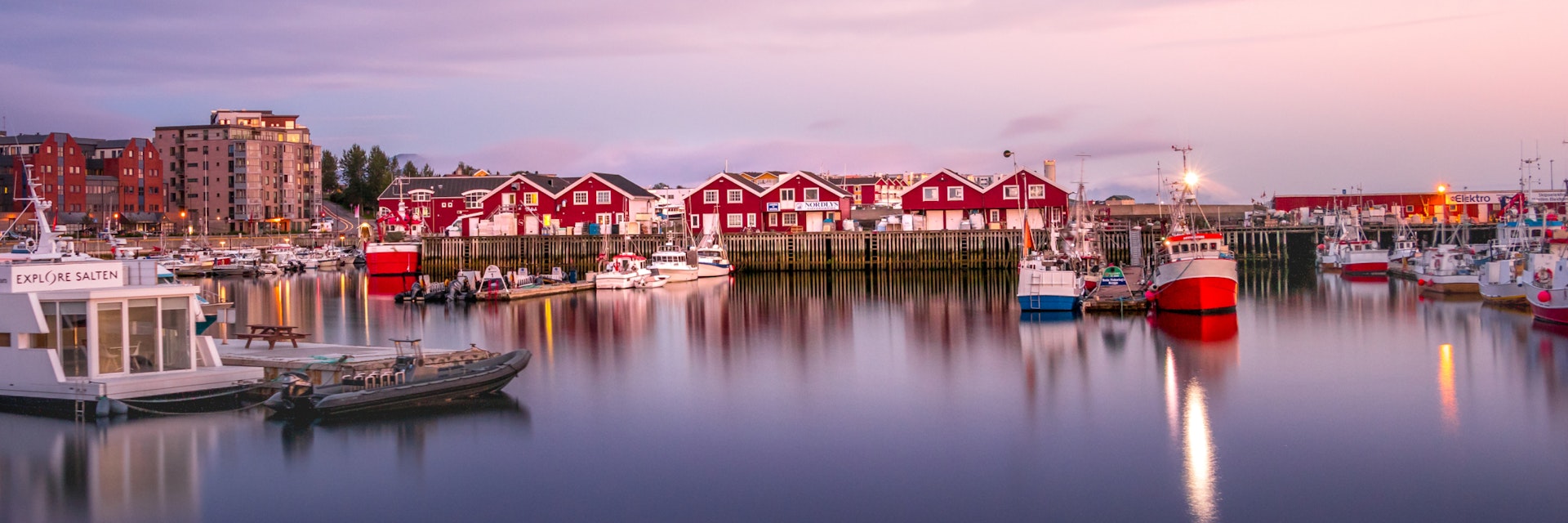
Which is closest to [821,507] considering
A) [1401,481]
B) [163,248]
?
[1401,481]

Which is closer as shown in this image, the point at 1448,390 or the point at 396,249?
the point at 1448,390

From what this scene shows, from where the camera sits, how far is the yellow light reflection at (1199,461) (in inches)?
508

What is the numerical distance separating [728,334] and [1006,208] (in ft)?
109

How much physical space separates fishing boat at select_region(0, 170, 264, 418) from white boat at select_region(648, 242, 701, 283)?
1262 inches

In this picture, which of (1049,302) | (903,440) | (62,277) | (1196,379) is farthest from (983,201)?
(62,277)

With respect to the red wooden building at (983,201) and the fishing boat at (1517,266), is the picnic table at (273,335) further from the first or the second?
the red wooden building at (983,201)

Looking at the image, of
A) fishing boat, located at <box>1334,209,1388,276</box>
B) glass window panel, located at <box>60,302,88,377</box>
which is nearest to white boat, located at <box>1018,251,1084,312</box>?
glass window panel, located at <box>60,302,88,377</box>

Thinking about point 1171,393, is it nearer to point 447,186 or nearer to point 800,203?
point 800,203

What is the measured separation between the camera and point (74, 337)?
16578 millimetres

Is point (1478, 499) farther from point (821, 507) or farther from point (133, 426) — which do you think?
point (133, 426)

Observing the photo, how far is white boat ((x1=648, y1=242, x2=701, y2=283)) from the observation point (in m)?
50.5

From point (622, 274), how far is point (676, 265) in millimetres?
4894

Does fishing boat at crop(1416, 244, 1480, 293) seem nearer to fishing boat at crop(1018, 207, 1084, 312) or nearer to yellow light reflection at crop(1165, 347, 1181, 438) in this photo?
fishing boat at crop(1018, 207, 1084, 312)

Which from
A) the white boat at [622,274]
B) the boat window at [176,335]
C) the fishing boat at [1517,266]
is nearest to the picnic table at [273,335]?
the boat window at [176,335]
